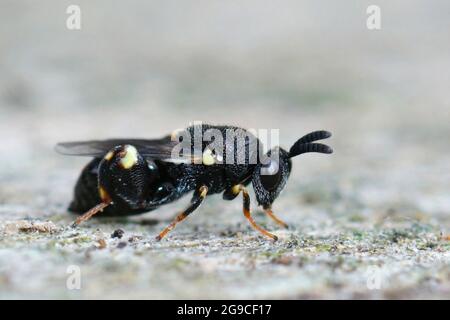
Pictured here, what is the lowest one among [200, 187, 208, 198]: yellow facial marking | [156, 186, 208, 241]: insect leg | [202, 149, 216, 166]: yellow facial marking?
[156, 186, 208, 241]: insect leg

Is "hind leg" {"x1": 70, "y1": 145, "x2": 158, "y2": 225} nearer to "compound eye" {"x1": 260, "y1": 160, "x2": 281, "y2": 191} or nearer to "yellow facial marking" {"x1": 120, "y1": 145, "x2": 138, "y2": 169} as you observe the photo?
"yellow facial marking" {"x1": 120, "y1": 145, "x2": 138, "y2": 169}

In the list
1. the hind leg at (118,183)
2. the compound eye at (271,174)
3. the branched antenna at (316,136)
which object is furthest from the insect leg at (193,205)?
the branched antenna at (316,136)

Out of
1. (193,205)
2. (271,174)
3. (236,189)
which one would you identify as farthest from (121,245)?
(271,174)

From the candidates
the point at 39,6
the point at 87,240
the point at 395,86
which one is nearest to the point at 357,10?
the point at 395,86

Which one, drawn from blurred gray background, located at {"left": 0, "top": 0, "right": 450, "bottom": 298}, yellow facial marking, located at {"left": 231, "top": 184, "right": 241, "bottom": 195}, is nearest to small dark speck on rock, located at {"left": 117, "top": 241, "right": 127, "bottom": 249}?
blurred gray background, located at {"left": 0, "top": 0, "right": 450, "bottom": 298}

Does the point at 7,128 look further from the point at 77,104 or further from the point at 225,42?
the point at 225,42

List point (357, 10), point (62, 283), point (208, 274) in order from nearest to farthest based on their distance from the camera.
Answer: point (62, 283) → point (208, 274) → point (357, 10)

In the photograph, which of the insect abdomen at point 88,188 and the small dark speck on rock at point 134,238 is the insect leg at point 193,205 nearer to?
the small dark speck on rock at point 134,238
